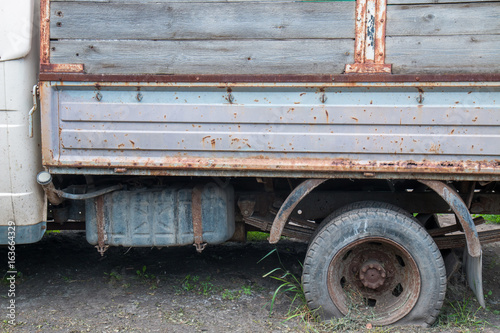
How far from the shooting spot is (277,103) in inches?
122

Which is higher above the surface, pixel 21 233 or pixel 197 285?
pixel 21 233

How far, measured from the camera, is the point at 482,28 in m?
2.97

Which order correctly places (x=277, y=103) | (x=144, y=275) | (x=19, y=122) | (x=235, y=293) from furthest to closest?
(x=144, y=275) < (x=235, y=293) < (x=19, y=122) < (x=277, y=103)

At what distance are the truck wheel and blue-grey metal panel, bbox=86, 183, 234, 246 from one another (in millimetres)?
763

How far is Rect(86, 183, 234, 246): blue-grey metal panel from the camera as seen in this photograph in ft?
11.5

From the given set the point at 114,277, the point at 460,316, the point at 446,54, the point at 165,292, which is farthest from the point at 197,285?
the point at 446,54

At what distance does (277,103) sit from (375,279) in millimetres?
1393

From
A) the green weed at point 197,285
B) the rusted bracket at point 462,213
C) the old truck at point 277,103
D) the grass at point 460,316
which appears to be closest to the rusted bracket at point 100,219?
the old truck at point 277,103

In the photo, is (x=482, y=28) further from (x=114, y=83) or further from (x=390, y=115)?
(x=114, y=83)

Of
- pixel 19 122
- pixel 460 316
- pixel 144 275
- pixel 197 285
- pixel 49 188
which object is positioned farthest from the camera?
pixel 144 275

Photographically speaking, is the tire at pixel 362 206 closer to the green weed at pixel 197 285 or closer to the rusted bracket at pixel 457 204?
the rusted bracket at pixel 457 204

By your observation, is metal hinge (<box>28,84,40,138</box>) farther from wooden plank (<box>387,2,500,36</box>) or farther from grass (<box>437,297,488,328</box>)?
grass (<box>437,297,488,328</box>)

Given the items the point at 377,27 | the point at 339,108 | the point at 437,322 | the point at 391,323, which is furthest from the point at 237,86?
the point at 437,322

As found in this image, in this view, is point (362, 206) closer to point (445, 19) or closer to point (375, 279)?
point (375, 279)
